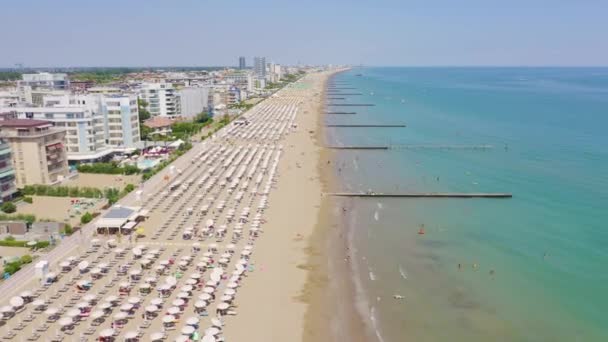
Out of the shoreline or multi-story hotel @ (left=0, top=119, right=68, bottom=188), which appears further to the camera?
multi-story hotel @ (left=0, top=119, right=68, bottom=188)

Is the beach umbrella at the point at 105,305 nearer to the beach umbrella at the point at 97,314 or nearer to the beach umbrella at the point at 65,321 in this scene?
A: the beach umbrella at the point at 97,314

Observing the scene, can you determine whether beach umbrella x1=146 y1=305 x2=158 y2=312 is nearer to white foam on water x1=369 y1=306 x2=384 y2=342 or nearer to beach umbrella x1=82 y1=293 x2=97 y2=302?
beach umbrella x1=82 y1=293 x2=97 y2=302

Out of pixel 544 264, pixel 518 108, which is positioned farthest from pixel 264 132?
pixel 518 108

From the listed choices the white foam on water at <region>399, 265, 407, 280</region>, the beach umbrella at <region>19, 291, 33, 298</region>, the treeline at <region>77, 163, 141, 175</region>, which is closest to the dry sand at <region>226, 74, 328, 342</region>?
the white foam on water at <region>399, 265, 407, 280</region>

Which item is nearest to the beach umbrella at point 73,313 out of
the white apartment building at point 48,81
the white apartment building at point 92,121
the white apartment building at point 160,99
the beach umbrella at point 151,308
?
the beach umbrella at point 151,308

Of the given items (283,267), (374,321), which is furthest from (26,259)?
(374,321)

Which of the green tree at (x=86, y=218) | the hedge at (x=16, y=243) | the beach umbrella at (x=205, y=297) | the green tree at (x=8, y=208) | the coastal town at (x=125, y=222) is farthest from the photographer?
the green tree at (x=8, y=208)
